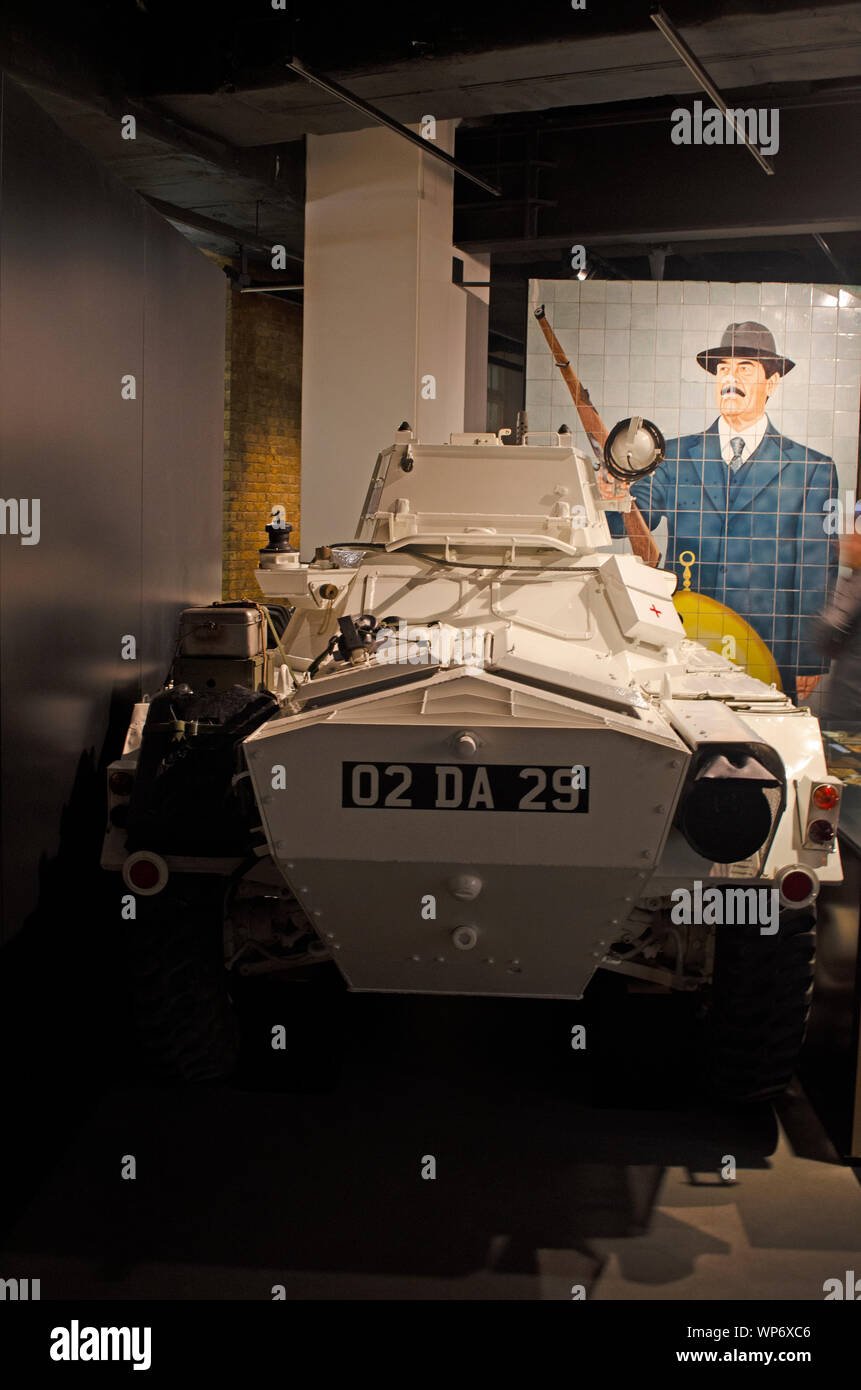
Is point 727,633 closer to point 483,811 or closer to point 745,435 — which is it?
point 745,435

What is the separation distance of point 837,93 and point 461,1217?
7.51 metres

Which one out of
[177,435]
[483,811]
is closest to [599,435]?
[177,435]

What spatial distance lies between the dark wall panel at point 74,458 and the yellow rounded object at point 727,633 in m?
4.84

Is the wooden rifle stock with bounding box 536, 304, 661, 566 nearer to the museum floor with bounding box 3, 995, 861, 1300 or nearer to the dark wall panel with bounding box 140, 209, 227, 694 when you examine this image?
the dark wall panel with bounding box 140, 209, 227, 694

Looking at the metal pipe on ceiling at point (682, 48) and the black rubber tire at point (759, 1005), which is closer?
the black rubber tire at point (759, 1005)

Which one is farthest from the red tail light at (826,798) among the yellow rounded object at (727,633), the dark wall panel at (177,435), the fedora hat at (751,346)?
the fedora hat at (751,346)

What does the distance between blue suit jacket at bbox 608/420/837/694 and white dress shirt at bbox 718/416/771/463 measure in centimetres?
3

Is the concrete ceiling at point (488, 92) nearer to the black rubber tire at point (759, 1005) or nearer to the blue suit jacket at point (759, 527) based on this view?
the blue suit jacket at point (759, 527)

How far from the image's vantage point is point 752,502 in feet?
28.5

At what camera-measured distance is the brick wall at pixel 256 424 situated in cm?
1143

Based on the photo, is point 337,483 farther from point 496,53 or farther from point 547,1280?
point 547,1280

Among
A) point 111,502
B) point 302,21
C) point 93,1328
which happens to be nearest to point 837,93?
point 302,21

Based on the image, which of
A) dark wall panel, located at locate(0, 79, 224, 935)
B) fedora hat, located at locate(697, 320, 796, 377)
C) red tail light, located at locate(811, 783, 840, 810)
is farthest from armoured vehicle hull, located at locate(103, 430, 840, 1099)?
fedora hat, located at locate(697, 320, 796, 377)

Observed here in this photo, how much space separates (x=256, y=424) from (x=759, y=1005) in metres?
9.34
